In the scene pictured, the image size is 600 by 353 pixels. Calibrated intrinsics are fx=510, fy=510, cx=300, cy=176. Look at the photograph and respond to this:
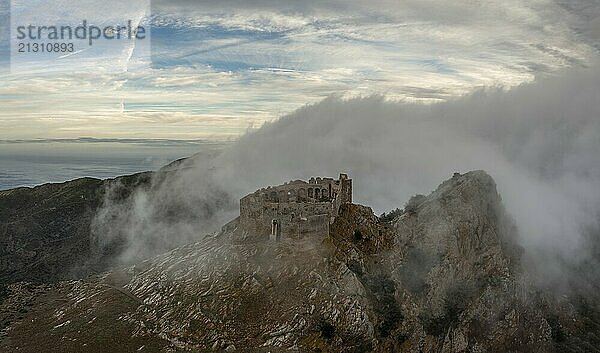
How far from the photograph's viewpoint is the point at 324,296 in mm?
80312

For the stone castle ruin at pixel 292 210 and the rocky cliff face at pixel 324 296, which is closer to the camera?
the rocky cliff face at pixel 324 296

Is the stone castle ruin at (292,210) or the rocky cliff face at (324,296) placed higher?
the stone castle ruin at (292,210)

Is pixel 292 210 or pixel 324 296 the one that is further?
pixel 292 210

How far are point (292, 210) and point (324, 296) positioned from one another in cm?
1700

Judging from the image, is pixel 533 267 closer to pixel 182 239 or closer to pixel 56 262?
pixel 182 239

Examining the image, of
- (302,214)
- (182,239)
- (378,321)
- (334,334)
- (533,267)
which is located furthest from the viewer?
(182,239)

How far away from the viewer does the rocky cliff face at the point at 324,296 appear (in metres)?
78.7

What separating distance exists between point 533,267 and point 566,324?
20878 mm

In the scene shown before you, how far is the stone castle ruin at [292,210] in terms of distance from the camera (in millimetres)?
89938

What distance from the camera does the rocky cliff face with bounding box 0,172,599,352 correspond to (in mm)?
78688

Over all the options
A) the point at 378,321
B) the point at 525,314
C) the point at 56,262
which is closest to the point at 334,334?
the point at 378,321

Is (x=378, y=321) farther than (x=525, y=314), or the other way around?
(x=525, y=314)

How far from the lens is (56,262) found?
596ft

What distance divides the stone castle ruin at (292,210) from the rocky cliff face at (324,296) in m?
2.17
